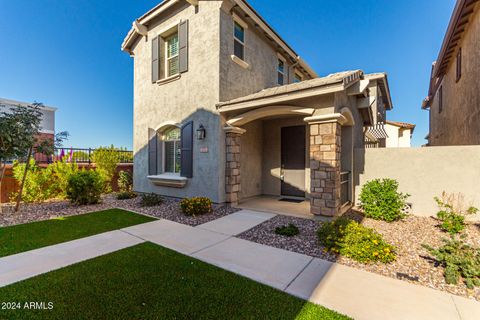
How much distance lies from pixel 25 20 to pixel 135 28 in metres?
6.96

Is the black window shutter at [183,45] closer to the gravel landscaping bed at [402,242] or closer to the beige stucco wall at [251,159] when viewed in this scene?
the beige stucco wall at [251,159]

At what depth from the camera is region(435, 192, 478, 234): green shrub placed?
18.1 ft

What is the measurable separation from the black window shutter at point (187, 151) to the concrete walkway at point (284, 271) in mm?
3238

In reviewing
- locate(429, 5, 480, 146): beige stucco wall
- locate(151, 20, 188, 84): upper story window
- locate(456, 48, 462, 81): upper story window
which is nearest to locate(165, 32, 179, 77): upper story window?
locate(151, 20, 188, 84): upper story window

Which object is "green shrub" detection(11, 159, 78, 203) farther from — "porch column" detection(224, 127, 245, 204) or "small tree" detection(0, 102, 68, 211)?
"porch column" detection(224, 127, 245, 204)

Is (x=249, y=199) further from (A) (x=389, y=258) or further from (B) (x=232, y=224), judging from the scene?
(A) (x=389, y=258)

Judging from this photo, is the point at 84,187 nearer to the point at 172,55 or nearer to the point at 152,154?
the point at 152,154

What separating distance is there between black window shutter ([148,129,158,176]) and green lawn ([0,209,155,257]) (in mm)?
2976

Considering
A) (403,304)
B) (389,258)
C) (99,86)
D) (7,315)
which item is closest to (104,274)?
(7,315)

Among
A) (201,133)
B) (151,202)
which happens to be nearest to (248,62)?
(201,133)

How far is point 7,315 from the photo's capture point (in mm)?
2471

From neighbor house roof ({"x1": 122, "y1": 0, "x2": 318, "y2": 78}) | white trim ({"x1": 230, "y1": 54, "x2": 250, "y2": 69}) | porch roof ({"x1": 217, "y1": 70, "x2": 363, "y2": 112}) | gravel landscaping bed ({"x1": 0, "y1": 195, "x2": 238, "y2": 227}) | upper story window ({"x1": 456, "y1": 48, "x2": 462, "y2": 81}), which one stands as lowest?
gravel landscaping bed ({"x1": 0, "y1": 195, "x2": 238, "y2": 227})

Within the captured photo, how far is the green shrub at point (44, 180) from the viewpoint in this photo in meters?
8.34

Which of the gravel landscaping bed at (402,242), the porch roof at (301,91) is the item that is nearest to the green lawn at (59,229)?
the gravel landscaping bed at (402,242)
